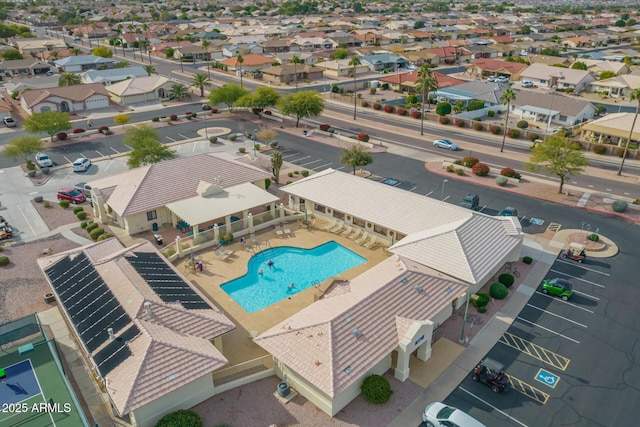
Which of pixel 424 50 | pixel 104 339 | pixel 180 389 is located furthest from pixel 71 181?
pixel 424 50

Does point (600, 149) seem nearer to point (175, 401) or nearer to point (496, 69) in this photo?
point (496, 69)

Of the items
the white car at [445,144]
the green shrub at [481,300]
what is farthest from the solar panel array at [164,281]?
the white car at [445,144]

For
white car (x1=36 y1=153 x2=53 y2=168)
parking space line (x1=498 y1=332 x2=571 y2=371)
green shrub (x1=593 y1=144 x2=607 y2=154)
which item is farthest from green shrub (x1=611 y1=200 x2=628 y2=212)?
white car (x1=36 y1=153 x2=53 y2=168)

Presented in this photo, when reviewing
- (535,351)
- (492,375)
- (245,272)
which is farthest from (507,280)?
(245,272)

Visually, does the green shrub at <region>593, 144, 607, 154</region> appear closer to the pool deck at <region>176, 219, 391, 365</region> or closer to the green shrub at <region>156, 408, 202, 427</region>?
the pool deck at <region>176, 219, 391, 365</region>

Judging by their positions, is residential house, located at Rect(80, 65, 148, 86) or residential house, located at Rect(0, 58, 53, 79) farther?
residential house, located at Rect(0, 58, 53, 79)

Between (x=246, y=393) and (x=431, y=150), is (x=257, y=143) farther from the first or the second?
(x=246, y=393)

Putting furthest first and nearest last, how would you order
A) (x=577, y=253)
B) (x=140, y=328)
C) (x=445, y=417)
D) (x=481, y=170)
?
(x=481, y=170)
(x=577, y=253)
(x=140, y=328)
(x=445, y=417)

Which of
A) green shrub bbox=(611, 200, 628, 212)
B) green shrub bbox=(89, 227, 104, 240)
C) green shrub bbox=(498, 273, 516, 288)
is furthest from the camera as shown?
green shrub bbox=(611, 200, 628, 212)
